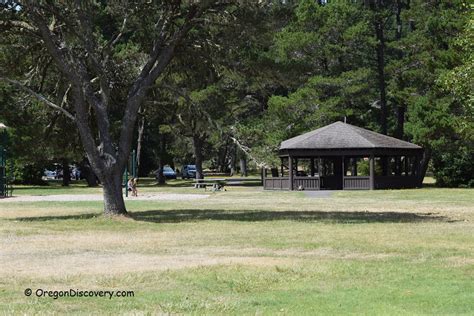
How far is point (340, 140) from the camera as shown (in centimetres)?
5191

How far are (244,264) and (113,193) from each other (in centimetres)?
1227

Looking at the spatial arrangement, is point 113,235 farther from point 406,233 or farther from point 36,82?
point 36,82

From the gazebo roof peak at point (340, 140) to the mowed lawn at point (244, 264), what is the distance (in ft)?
84.7

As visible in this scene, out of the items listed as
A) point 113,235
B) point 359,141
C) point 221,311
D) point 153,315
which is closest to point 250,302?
point 221,311

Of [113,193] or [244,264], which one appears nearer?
[244,264]

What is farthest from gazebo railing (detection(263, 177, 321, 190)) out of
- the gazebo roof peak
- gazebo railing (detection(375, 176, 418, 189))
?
gazebo railing (detection(375, 176, 418, 189))

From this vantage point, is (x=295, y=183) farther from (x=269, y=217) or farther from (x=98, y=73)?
(x=98, y=73)

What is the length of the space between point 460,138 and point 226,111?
54.1 feet

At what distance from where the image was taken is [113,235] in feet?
64.6

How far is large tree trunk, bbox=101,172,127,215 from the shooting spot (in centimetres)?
2497

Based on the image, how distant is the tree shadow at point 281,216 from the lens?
24844mm

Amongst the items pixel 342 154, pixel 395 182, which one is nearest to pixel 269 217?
pixel 342 154

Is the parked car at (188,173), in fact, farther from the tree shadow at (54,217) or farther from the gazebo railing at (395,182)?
the tree shadow at (54,217)

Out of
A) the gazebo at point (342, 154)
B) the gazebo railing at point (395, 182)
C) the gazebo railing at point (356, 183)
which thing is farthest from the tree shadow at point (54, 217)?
the gazebo railing at point (395, 182)
